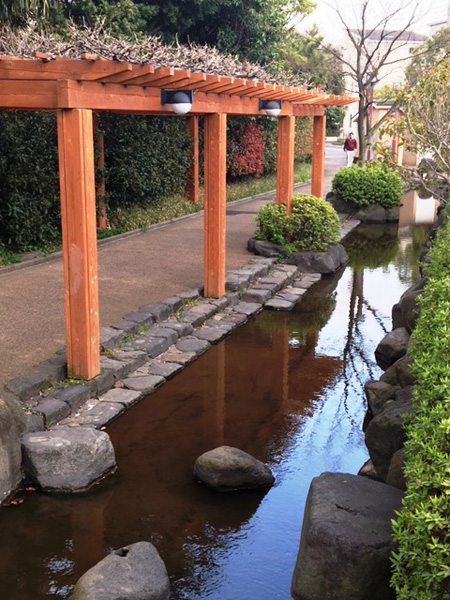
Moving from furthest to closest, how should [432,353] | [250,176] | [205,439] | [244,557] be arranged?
[250,176] → [205,439] → [432,353] → [244,557]

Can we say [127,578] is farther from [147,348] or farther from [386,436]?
[147,348]

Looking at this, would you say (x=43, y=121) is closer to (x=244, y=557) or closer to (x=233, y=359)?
(x=233, y=359)

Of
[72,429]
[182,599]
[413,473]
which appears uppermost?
[413,473]

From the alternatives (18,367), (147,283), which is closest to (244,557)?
(18,367)

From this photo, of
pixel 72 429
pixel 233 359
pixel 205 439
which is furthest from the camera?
pixel 233 359

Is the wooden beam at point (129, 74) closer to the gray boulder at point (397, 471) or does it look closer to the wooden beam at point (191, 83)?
the wooden beam at point (191, 83)

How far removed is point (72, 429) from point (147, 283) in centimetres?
487

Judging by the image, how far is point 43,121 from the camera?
12016 mm

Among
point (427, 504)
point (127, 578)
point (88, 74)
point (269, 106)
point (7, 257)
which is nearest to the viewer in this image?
point (427, 504)

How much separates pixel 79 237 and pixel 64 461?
2133 millimetres

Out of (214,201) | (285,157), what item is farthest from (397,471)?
(285,157)

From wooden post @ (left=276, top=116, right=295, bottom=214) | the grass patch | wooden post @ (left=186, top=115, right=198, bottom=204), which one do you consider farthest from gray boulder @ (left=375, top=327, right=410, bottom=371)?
wooden post @ (left=186, top=115, right=198, bottom=204)

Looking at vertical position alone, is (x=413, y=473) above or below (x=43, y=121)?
below

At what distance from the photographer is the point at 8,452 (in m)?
5.24
